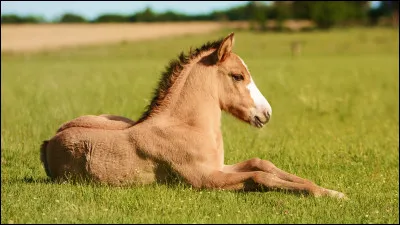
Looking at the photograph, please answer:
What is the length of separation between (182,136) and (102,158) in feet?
3.06

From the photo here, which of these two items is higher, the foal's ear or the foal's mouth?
the foal's ear

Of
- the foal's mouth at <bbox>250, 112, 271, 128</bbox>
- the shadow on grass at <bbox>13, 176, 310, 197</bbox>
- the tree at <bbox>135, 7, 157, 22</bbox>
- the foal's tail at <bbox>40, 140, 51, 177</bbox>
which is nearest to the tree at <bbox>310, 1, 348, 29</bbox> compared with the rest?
the tree at <bbox>135, 7, 157, 22</bbox>

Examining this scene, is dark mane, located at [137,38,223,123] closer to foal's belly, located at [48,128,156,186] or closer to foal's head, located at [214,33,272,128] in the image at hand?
foal's head, located at [214,33,272,128]

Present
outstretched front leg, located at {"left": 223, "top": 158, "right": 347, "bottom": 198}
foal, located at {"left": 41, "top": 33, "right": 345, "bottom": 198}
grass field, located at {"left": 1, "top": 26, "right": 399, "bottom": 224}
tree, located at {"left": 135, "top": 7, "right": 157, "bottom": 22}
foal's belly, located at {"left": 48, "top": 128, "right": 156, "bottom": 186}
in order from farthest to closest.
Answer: tree, located at {"left": 135, "top": 7, "right": 157, "bottom": 22} → foal's belly, located at {"left": 48, "top": 128, "right": 156, "bottom": 186} → foal, located at {"left": 41, "top": 33, "right": 345, "bottom": 198} → outstretched front leg, located at {"left": 223, "top": 158, "right": 347, "bottom": 198} → grass field, located at {"left": 1, "top": 26, "right": 399, "bottom": 224}

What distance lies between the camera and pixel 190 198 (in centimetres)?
720

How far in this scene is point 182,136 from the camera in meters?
7.82

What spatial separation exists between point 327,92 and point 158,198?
642 inches

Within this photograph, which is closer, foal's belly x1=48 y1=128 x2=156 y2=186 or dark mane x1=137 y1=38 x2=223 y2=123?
foal's belly x1=48 y1=128 x2=156 y2=186

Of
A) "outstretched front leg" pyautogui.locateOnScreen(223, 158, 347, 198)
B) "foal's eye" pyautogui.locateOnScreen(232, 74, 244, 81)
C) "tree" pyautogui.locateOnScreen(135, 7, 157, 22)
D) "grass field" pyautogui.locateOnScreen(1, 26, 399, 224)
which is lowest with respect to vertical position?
"grass field" pyautogui.locateOnScreen(1, 26, 399, 224)

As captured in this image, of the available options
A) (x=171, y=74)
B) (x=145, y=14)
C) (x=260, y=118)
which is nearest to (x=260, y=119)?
(x=260, y=118)

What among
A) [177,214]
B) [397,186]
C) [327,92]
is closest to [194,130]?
[177,214]

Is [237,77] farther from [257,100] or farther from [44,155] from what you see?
[44,155]

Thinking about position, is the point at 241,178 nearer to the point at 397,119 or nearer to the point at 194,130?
the point at 194,130

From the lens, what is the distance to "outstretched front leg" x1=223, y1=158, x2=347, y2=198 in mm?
7441
